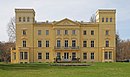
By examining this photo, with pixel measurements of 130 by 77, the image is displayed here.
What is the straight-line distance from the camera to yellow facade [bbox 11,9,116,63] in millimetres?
67500

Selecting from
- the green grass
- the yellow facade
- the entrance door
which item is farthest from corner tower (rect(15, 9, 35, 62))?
the green grass

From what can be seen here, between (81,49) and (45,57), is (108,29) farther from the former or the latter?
(45,57)

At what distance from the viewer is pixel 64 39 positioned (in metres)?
67.6

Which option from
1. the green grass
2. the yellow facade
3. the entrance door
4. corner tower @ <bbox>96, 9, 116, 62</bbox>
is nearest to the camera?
the green grass

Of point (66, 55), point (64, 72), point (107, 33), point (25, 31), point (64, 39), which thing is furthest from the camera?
point (107, 33)

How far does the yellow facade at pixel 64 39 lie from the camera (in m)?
67.5

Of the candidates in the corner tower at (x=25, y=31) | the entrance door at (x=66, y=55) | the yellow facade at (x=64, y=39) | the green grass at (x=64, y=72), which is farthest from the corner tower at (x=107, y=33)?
the green grass at (x=64, y=72)

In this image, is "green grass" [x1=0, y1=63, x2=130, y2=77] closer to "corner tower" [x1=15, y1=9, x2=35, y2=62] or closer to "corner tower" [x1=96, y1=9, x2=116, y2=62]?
"corner tower" [x1=15, y1=9, x2=35, y2=62]

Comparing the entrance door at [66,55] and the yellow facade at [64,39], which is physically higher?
the yellow facade at [64,39]

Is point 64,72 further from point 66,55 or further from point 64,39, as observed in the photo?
point 64,39

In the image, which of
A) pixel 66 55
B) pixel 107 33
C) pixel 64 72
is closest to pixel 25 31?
pixel 66 55

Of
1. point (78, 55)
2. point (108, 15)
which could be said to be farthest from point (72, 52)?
point (108, 15)

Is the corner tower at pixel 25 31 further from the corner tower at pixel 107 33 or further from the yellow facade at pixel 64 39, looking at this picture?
the corner tower at pixel 107 33

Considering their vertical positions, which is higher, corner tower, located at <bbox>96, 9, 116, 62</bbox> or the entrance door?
corner tower, located at <bbox>96, 9, 116, 62</bbox>
